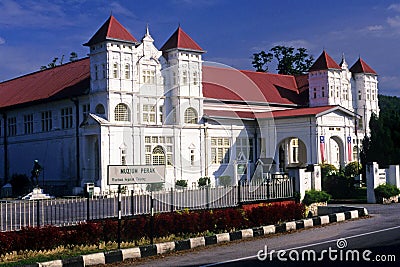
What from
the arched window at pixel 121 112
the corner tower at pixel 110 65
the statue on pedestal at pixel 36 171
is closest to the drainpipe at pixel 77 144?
the corner tower at pixel 110 65

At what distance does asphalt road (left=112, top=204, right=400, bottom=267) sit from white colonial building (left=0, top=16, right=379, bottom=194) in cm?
2092

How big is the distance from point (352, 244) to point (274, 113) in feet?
103

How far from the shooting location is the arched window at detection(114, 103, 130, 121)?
35219 mm

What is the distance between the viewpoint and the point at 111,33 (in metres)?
34.8

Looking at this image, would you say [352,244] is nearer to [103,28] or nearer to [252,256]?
[252,256]

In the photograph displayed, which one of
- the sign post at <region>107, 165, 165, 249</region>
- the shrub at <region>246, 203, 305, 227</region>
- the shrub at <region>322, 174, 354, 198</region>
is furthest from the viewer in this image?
the shrub at <region>322, 174, 354, 198</region>

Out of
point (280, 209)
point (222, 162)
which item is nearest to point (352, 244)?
point (280, 209)

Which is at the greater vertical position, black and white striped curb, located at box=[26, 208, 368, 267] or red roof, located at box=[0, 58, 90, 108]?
red roof, located at box=[0, 58, 90, 108]

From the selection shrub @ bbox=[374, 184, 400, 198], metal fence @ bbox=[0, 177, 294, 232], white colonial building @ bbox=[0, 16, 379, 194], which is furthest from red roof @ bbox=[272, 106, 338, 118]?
metal fence @ bbox=[0, 177, 294, 232]

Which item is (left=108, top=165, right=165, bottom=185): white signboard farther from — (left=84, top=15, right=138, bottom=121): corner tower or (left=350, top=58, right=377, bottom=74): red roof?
(left=350, top=58, right=377, bottom=74): red roof

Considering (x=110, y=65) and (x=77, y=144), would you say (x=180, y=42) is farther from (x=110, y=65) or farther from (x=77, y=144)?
(x=77, y=144)

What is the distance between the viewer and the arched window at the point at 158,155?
36.9m

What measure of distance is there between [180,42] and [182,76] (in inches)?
90.3

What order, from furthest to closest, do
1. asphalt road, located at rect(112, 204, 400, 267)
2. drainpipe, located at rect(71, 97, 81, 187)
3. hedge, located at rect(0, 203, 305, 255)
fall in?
drainpipe, located at rect(71, 97, 81, 187) → hedge, located at rect(0, 203, 305, 255) → asphalt road, located at rect(112, 204, 400, 267)
